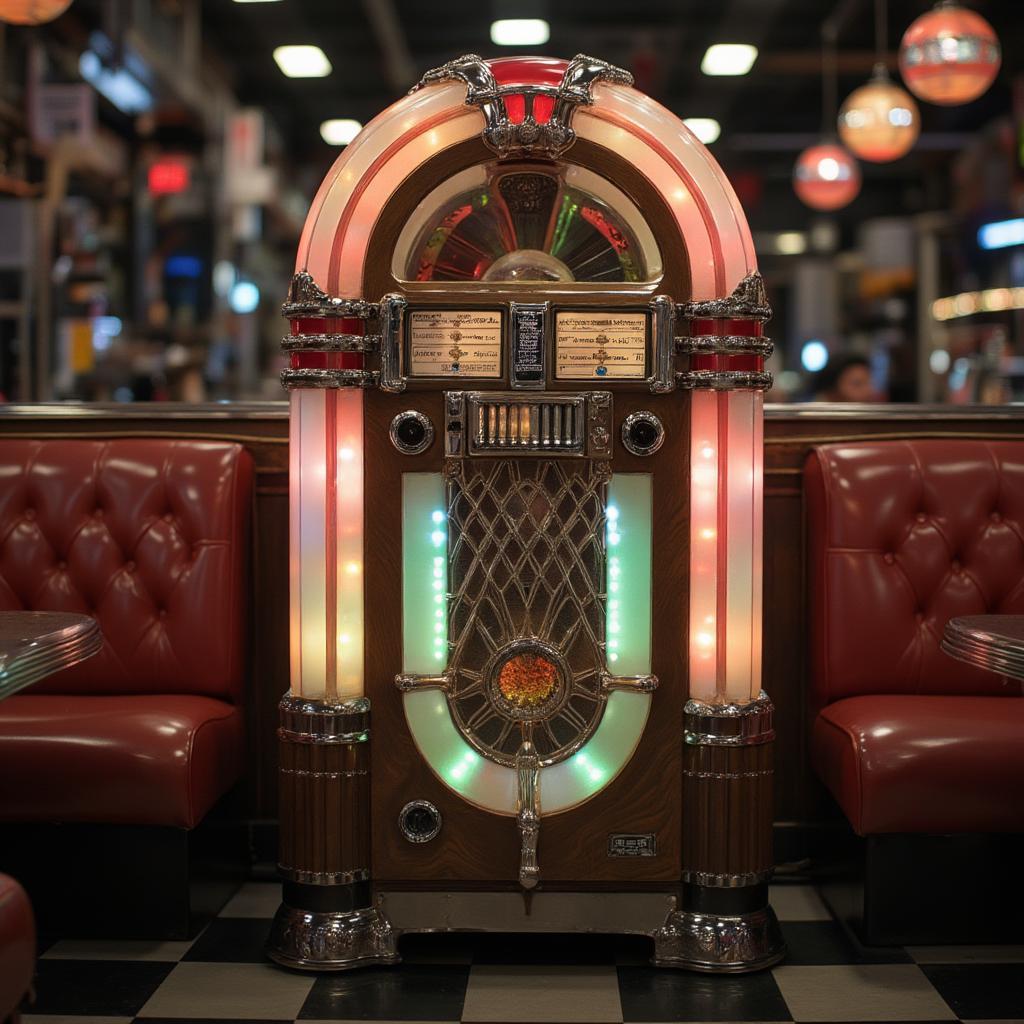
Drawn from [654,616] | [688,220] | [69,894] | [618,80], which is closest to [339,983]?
[69,894]

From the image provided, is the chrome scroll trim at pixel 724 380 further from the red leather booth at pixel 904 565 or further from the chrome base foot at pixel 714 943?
the chrome base foot at pixel 714 943

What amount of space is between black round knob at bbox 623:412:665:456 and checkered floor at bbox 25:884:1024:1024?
0.99m

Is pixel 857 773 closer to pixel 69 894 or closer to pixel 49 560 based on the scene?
pixel 69 894

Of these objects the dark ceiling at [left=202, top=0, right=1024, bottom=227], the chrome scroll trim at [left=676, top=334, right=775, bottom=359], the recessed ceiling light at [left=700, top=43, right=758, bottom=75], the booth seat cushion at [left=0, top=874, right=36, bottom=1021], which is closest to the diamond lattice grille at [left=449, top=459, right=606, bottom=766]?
the chrome scroll trim at [left=676, top=334, right=775, bottom=359]

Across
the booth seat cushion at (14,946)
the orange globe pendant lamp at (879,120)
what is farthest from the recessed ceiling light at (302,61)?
the booth seat cushion at (14,946)

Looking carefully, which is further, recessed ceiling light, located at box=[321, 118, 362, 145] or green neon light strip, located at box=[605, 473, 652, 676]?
recessed ceiling light, located at box=[321, 118, 362, 145]

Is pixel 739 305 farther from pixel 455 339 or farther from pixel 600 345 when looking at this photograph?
pixel 455 339

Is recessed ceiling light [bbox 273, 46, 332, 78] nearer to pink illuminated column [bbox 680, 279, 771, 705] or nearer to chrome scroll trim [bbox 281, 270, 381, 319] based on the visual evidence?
chrome scroll trim [bbox 281, 270, 381, 319]

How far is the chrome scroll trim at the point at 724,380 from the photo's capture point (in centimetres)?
246

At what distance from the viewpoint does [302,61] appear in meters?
9.95

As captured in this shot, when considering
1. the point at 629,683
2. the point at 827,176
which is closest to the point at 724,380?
the point at 629,683

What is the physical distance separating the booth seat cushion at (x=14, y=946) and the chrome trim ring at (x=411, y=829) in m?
0.89

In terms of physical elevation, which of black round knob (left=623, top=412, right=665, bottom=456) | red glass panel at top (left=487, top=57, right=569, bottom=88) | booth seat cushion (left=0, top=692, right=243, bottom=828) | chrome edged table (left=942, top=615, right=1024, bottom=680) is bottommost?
booth seat cushion (left=0, top=692, right=243, bottom=828)

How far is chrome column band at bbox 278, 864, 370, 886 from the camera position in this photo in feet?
8.27
